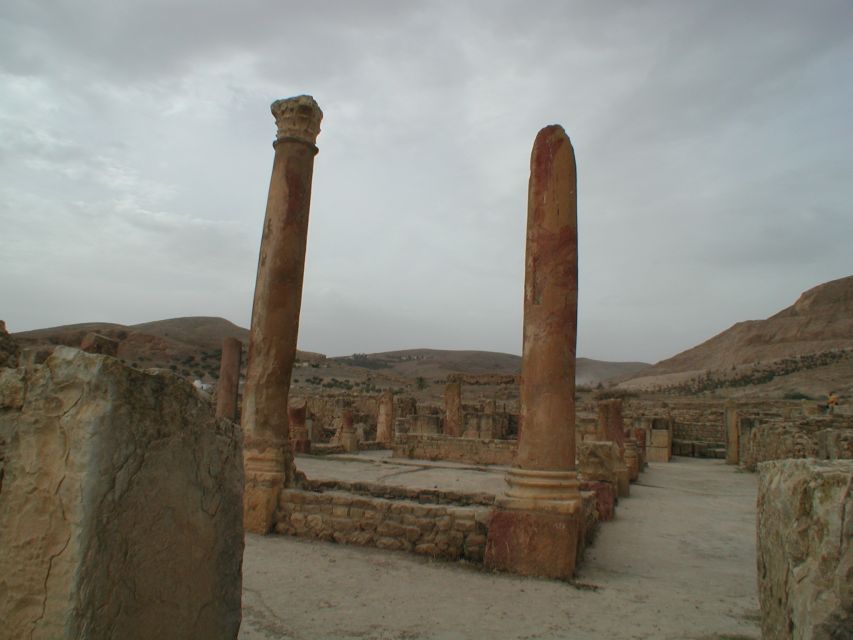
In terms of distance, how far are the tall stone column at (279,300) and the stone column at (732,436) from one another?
17.2m

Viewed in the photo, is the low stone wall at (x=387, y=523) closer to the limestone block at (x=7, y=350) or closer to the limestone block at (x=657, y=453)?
the limestone block at (x=7, y=350)

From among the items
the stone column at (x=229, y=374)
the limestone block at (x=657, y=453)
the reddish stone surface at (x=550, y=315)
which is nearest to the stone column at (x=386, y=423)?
the stone column at (x=229, y=374)

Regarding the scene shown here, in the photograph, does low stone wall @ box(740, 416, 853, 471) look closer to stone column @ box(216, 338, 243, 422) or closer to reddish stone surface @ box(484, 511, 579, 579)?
reddish stone surface @ box(484, 511, 579, 579)

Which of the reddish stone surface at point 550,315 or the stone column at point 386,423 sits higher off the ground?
the reddish stone surface at point 550,315

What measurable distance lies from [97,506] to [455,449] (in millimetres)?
16444

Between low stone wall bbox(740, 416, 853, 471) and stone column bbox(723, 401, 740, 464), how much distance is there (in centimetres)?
79

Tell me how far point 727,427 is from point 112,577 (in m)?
22.0

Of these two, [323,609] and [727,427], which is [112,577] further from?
[727,427]

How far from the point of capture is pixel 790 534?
6.81 feet

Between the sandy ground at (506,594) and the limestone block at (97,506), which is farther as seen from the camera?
the sandy ground at (506,594)

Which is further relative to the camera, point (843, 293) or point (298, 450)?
point (843, 293)

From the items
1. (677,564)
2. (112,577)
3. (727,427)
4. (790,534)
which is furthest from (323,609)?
(727,427)

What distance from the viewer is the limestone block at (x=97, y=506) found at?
1898mm

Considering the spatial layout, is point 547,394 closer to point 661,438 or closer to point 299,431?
point 299,431
